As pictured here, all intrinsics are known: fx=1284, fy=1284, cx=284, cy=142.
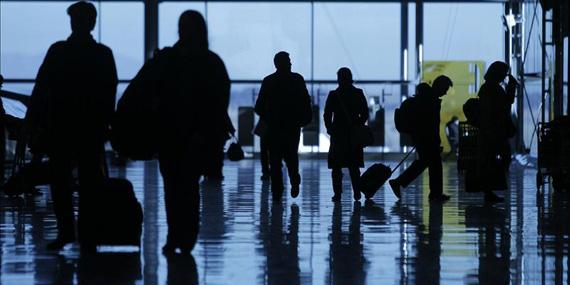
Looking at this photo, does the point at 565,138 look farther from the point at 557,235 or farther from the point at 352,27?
the point at 352,27

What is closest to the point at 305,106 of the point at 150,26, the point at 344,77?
the point at 344,77

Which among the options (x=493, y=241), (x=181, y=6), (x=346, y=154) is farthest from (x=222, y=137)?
(x=181, y=6)

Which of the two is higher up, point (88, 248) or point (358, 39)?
point (358, 39)

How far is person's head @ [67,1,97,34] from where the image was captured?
7.43m

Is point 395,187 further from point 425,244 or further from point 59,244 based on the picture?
point 59,244

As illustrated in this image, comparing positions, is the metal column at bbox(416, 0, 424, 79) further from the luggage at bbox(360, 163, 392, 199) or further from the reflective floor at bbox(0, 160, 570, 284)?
the luggage at bbox(360, 163, 392, 199)

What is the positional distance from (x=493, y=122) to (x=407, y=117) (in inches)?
35.5

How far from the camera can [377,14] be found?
2859 centimetres

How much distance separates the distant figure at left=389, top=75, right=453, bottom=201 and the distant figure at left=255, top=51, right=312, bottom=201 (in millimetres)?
1231

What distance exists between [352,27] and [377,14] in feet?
Answer: 2.12

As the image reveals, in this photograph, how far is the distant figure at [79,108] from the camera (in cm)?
730

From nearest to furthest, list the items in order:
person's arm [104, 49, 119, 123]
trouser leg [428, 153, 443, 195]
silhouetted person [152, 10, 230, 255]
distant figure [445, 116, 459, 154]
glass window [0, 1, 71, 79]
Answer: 1. silhouetted person [152, 10, 230, 255]
2. person's arm [104, 49, 119, 123]
3. trouser leg [428, 153, 443, 195]
4. distant figure [445, 116, 459, 154]
5. glass window [0, 1, 71, 79]

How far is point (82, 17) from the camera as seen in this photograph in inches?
293

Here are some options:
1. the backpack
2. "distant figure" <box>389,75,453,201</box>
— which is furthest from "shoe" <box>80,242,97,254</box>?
the backpack
